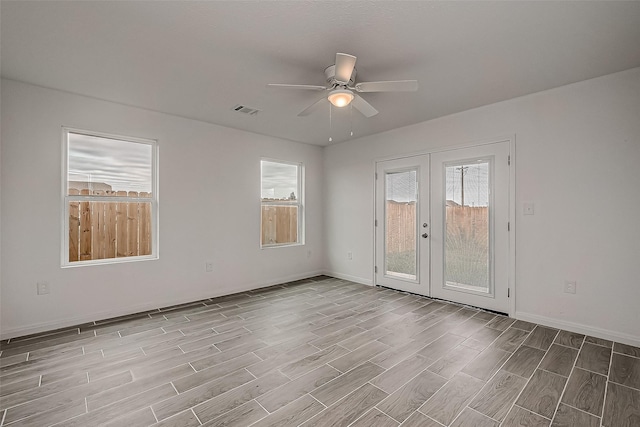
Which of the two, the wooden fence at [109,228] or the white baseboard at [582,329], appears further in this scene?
the wooden fence at [109,228]

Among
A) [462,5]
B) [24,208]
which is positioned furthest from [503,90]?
[24,208]

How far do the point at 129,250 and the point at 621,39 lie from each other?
5421 millimetres

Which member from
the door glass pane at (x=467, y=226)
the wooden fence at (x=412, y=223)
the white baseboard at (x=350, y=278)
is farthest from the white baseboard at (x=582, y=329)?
the white baseboard at (x=350, y=278)

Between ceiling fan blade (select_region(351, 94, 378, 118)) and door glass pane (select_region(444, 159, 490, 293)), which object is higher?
ceiling fan blade (select_region(351, 94, 378, 118))

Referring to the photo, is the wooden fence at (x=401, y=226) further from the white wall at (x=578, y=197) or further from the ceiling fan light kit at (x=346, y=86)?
the ceiling fan light kit at (x=346, y=86)

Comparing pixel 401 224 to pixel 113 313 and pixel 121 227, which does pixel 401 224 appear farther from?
pixel 113 313

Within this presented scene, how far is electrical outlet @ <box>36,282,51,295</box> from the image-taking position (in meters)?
3.19

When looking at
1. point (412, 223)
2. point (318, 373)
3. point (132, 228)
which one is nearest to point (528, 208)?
point (412, 223)

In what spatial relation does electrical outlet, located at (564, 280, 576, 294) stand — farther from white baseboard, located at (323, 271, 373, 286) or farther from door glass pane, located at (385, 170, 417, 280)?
white baseboard, located at (323, 271, 373, 286)

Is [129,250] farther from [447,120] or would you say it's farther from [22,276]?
[447,120]

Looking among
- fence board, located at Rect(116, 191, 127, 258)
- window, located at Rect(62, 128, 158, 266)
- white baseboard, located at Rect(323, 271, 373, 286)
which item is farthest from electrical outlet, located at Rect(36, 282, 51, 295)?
white baseboard, located at Rect(323, 271, 373, 286)

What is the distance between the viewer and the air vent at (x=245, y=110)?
3.81 metres

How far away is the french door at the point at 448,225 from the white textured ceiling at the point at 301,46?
3.12ft

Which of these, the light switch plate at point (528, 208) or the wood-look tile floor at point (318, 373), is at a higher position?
the light switch plate at point (528, 208)
